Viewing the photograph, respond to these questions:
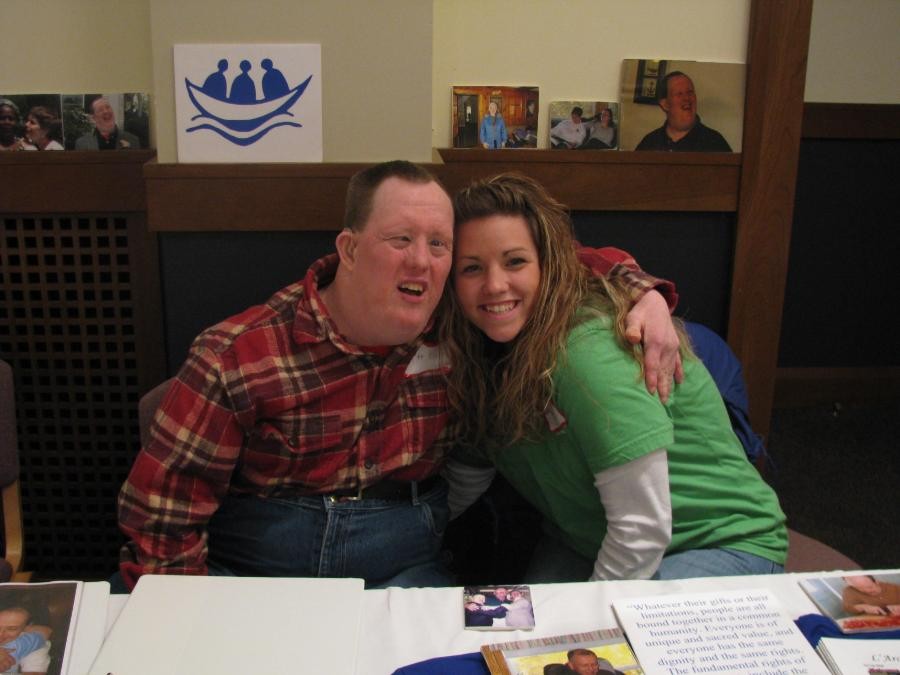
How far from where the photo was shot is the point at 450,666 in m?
0.98

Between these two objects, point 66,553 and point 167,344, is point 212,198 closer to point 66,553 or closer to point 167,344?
point 167,344

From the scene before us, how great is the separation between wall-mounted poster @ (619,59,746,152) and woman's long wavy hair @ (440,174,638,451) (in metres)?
0.55

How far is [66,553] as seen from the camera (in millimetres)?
2270

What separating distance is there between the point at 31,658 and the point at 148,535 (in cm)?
49

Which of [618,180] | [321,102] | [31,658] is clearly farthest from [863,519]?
[31,658]

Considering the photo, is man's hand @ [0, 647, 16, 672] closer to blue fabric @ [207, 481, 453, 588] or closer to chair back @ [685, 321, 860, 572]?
blue fabric @ [207, 481, 453, 588]

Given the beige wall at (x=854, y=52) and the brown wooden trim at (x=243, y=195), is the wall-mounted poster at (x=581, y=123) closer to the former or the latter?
the brown wooden trim at (x=243, y=195)

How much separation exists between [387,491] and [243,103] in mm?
964


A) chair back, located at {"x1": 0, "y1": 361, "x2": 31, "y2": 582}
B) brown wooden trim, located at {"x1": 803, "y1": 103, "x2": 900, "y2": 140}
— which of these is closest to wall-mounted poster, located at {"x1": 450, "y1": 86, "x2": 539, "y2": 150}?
chair back, located at {"x1": 0, "y1": 361, "x2": 31, "y2": 582}

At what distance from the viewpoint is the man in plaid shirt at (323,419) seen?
56.5 inches

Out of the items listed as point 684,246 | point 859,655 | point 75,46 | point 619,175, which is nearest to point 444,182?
point 619,175

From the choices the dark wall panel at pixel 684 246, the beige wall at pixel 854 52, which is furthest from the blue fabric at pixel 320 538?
the beige wall at pixel 854 52

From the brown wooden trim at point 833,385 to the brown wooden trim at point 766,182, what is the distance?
1.71 metres

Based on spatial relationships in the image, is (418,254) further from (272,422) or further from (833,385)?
(833,385)
